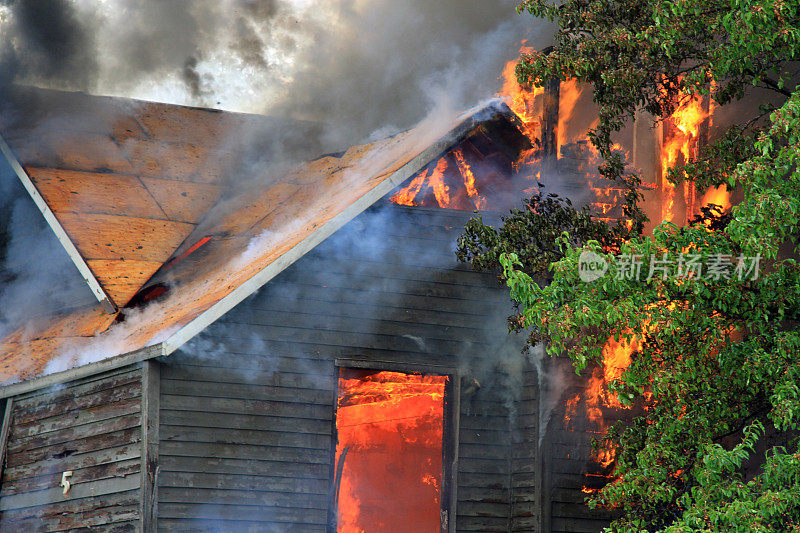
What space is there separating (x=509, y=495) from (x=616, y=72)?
5052 millimetres

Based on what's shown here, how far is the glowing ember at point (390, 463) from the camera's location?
573 inches

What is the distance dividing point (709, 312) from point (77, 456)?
6836 millimetres

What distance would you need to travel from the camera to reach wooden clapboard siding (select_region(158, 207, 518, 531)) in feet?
32.0

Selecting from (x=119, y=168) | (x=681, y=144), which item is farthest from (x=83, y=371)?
(x=681, y=144)

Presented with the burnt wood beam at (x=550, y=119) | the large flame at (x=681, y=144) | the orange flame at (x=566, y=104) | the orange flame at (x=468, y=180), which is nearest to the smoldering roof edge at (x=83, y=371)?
the orange flame at (x=468, y=180)

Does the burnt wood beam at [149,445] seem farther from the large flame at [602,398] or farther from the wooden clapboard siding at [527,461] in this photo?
the large flame at [602,398]

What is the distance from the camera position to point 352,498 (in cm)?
1477

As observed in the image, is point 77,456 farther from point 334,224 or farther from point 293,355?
point 334,224

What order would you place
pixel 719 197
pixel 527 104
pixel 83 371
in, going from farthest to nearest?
pixel 527 104, pixel 719 197, pixel 83 371

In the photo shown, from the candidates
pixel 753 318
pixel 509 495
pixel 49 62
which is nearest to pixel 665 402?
pixel 753 318

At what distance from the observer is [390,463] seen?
15164mm

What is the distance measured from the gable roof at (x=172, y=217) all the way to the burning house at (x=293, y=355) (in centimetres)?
4

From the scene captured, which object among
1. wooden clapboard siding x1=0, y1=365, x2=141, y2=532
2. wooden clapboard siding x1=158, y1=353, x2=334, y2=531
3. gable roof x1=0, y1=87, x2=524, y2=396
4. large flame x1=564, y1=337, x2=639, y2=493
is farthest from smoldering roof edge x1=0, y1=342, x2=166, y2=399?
large flame x1=564, y1=337, x2=639, y2=493

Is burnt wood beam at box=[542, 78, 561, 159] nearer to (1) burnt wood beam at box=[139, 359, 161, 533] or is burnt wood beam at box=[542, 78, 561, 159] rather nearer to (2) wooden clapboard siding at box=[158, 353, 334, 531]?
(2) wooden clapboard siding at box=[158, 353, 334, 531]
